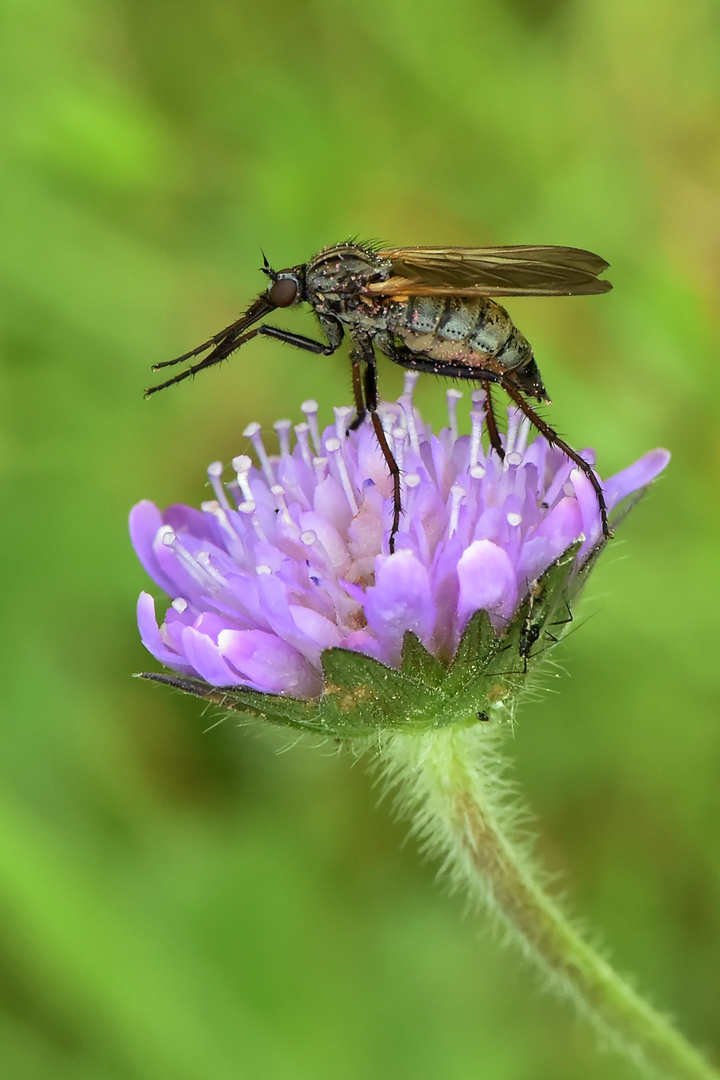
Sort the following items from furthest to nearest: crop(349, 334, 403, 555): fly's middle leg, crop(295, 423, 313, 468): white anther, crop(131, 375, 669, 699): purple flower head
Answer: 1. crop(295, 423, 313, 468): white anther
2. crop(349, 334, 403, 555): fly's middle leg
3. crop(131, 375, 669, 699): purple flower head

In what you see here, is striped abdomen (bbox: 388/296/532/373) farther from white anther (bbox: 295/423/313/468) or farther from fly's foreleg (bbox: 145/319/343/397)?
white anther (bbox: 295/423/313/468)

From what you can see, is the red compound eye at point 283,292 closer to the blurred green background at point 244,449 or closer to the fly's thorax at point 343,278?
the fly's thorax at point 343,278

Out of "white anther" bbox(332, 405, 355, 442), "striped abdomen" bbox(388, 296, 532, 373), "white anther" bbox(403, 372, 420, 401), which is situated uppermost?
"striped abdomen" bbox(388, 296, 532, 373)

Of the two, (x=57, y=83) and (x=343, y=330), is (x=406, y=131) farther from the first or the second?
(x=343, y=330)

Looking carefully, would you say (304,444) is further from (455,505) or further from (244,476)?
(455,505)

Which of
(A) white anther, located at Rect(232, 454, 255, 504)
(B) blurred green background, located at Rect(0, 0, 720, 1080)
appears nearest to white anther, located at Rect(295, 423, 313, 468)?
(A) white anther, located at Rect(232, 454, 255, 504)
